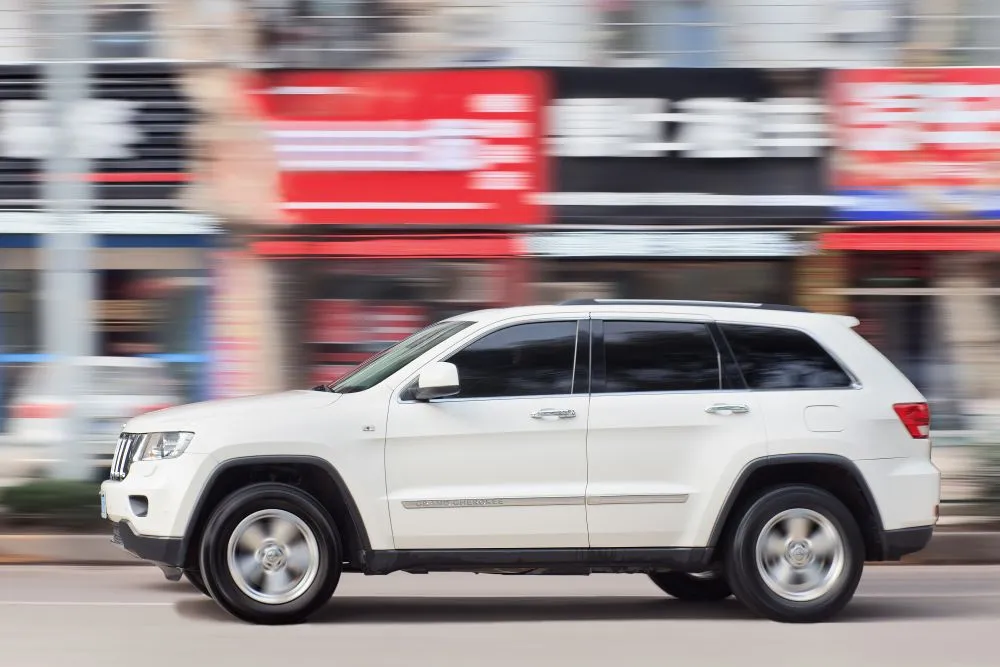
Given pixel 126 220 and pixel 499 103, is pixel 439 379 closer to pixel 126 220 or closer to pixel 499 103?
pixel 499 103

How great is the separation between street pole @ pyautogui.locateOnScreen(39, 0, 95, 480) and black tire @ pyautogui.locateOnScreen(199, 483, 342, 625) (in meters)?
3.97

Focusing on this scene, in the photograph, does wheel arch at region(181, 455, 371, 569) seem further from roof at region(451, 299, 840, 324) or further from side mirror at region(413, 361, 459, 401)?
roof at region(451, 299, 840, 324)

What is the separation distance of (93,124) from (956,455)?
8699mm

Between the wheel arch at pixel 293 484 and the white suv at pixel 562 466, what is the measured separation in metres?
0.01

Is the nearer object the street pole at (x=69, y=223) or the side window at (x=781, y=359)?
the side window at (x=781, y=359)

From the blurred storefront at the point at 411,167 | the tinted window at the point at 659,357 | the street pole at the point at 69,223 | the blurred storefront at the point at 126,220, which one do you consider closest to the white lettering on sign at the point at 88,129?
the blurred storefront at the point at 126,220

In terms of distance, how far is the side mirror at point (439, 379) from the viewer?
6.75m

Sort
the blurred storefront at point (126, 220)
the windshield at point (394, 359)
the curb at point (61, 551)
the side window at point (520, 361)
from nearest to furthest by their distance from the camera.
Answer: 1. the side window at point (520, 361)
2. the windshield at point (394, 359)
3. the curb at point (61, 551)
4. the blurred storefront at point (126, 220)

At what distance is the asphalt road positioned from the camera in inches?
247

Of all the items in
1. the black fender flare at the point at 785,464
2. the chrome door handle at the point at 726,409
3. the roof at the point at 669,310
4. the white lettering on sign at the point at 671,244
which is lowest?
the black fender flare at the point at 785,464

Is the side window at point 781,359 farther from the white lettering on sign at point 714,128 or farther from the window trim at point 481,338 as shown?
the white lettering on sign at point 714,128

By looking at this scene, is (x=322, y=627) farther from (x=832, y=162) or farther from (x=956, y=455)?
(x=832, y=162)

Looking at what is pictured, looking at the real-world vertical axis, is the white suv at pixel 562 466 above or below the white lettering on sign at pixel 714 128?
below

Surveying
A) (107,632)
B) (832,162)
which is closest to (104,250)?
(832,162)
